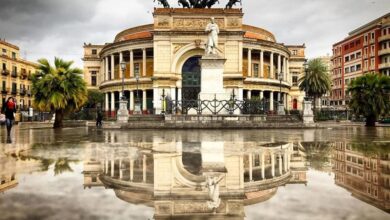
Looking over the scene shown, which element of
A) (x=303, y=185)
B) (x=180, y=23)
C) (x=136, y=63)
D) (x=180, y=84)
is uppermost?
(x=180, y=23)

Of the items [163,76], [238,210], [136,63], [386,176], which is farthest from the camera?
[136,63]

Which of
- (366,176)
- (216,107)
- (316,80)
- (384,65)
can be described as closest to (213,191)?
(366,176)

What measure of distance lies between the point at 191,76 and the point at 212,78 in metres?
29.9

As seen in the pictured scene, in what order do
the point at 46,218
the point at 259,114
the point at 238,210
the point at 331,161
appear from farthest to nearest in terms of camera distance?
1. the point at 259,114
2. the point at 331,161
3. the point at 238,210
4. the point at 46,218

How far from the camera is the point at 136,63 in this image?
63469mm

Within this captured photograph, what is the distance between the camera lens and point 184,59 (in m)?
55.0

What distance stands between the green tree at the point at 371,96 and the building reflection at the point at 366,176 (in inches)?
1082

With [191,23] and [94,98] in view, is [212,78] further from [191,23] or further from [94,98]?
[94,98]

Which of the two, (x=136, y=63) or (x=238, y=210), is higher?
(x=136, y=63)

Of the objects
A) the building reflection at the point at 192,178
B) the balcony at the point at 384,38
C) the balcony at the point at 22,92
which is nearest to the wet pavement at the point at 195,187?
the building reflection at the point at 192,178

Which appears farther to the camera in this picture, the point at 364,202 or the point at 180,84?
the point at 180,84

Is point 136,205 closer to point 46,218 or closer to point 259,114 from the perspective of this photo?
point 46,218

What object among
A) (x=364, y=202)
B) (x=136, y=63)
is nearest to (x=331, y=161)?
(x=364, y=202)

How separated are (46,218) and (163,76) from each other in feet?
165
